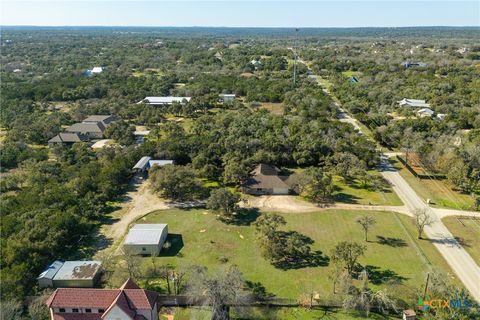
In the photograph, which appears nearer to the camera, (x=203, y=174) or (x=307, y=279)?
(x=307, y=279)

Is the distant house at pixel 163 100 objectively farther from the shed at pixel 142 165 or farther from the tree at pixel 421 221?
the tree at pixel 421 221

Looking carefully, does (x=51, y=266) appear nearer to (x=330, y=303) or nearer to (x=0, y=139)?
(x=330, y=303)

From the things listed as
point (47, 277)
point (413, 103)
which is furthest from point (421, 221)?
point (413, 103)

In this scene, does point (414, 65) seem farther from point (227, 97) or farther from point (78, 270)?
point (78, 270)

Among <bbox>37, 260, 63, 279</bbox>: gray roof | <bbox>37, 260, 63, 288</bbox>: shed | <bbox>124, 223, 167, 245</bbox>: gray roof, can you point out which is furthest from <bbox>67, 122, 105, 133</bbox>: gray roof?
<bbox>37, 260, 63, 288</bbox>: shed

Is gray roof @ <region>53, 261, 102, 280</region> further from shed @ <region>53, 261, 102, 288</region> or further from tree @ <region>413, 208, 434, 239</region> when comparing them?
tree @ <region>413, 208, 434, 239</region>

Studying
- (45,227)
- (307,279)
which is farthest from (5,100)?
(307,279)
